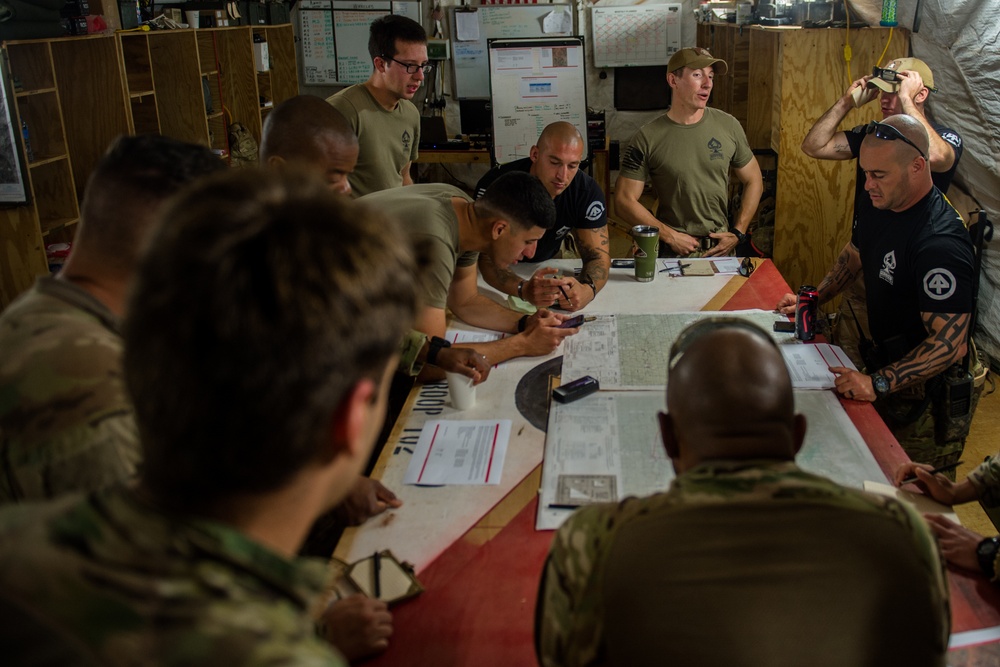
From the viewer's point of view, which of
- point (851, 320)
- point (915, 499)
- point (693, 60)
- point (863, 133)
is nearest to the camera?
point (915, 499)

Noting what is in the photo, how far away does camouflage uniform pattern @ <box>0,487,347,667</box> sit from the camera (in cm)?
57

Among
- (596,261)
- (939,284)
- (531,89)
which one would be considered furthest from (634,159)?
(531,89)

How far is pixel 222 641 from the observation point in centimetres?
58

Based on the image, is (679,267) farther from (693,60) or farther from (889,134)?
(693,60)

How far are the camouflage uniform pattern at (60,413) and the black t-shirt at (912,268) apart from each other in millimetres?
2160

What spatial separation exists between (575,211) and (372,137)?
3.27 ft

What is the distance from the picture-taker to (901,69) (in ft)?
12.5

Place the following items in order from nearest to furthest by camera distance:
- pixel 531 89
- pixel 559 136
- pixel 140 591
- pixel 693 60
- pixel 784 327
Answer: pixel 140 591 < pixel 784 327 < pixel 559 136 < pixel 693 60 < pixel 531 89

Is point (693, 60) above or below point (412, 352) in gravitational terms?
above

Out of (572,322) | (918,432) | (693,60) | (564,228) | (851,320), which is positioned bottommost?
(918,432)

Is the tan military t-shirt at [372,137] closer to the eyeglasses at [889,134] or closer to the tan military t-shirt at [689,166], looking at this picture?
the tan military t-shirt at [689,166]

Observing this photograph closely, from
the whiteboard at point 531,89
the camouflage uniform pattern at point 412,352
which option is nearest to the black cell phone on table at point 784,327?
the camouflage uniform pattern at point 412,352

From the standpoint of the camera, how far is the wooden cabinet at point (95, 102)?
4.21m

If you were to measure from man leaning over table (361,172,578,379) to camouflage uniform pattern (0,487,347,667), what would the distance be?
1.68 metres
